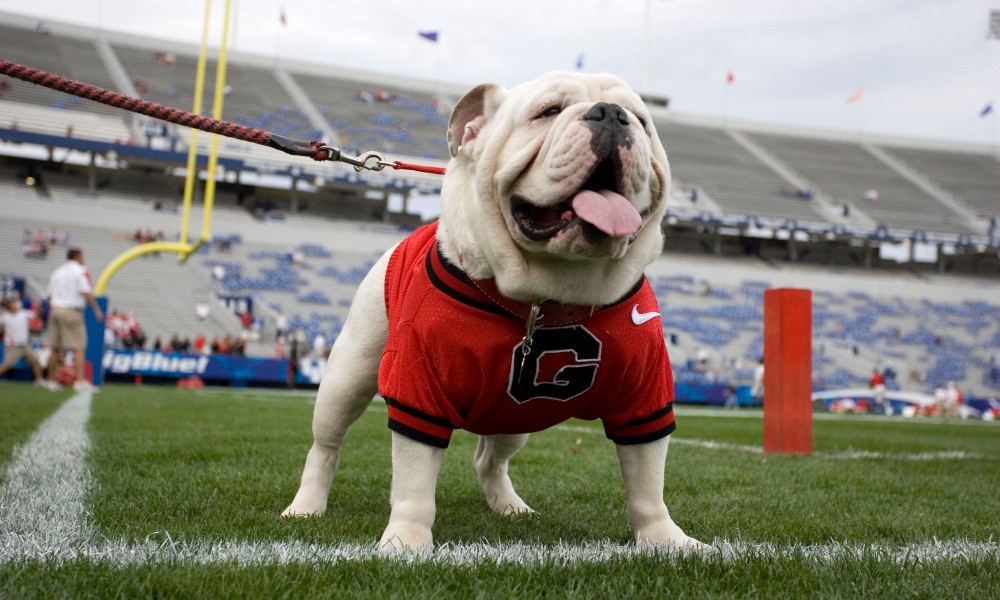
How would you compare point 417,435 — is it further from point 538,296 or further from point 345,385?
point 345,385

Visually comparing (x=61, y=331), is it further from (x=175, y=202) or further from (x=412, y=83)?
(x=412, y=83)

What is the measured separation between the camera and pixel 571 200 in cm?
212

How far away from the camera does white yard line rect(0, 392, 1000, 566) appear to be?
2.01 meters

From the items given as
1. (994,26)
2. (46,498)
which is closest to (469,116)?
(46,498)

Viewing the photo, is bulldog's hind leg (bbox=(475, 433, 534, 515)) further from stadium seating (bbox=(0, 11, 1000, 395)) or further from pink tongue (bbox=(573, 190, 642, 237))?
stadium seating (bbox=(0, 11, 1000, 395))

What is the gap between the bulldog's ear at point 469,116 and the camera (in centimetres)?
241

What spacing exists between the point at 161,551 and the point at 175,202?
29.1 m

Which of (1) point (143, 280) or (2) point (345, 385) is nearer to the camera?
(2) point (345, 385)

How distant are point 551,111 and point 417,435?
0.96 metres

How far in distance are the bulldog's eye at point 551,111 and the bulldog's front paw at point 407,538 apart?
1166mm

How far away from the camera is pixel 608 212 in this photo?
6.69ft

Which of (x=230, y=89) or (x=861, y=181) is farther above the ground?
(x=230, y=89)

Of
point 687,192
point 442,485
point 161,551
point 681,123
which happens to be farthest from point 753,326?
point 161,551

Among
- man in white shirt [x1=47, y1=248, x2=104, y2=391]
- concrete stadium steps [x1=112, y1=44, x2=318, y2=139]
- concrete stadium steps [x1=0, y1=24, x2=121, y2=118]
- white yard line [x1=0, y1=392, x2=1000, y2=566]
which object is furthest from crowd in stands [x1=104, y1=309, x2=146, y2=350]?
white yard line [x1=0, y1=392, x2=1000, y2=566]
